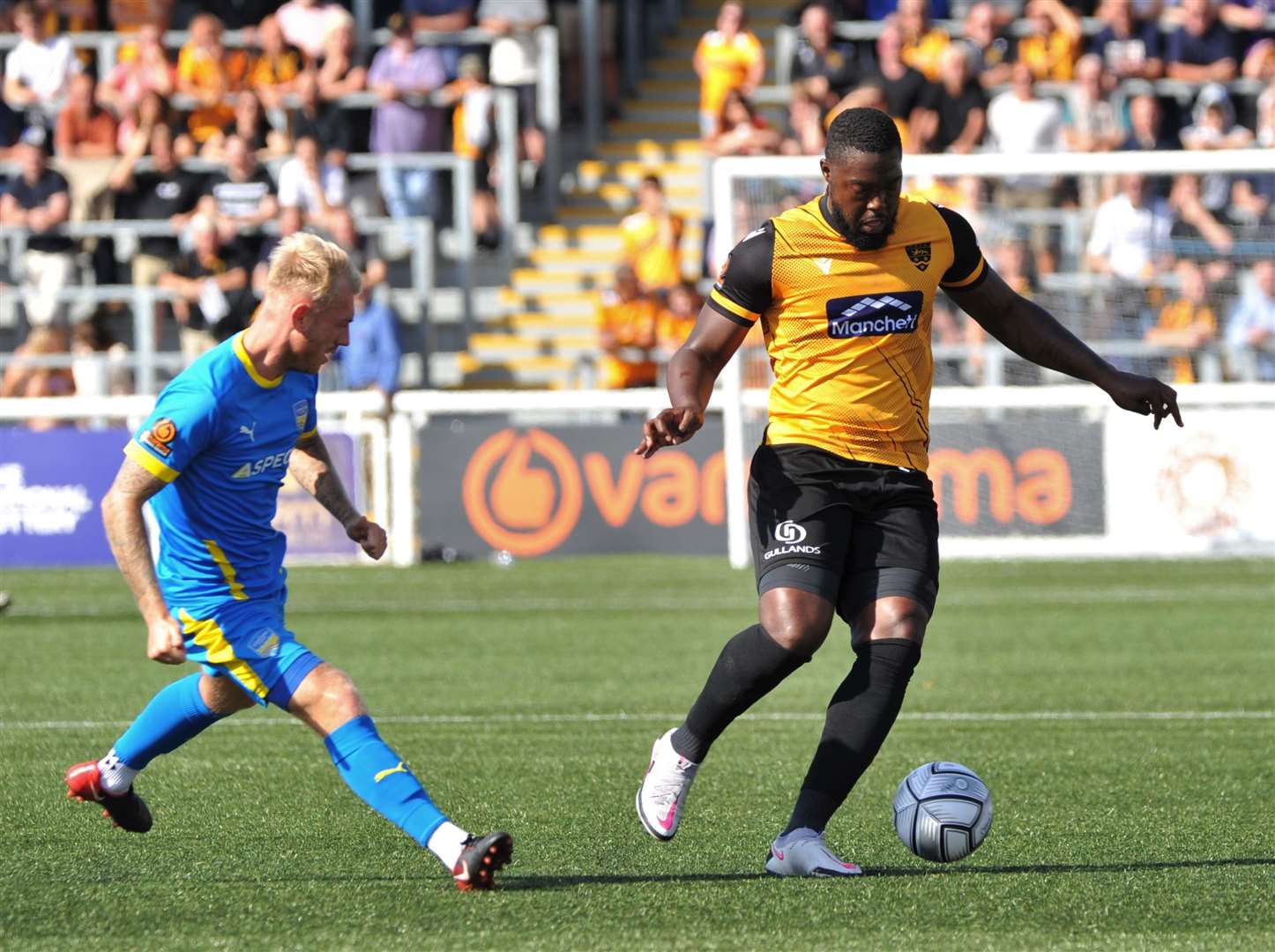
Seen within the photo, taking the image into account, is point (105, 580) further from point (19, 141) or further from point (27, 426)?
point (19, 141)

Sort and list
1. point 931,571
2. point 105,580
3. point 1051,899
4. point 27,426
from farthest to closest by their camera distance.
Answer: point 27,426
point 105,580
point 931,571
point 1051,899

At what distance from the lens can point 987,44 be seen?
815 inches

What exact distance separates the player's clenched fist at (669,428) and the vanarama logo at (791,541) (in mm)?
397

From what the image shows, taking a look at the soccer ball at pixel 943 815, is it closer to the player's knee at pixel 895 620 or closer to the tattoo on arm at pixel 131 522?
the player's knee at pixel 895 620

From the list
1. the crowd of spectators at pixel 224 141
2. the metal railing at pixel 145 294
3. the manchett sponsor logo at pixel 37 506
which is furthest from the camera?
the crowd of spectators at pixel 224 141

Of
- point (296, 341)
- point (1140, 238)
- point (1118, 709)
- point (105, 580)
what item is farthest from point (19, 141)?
point (296, 341)

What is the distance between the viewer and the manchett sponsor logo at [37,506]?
57.2 ft

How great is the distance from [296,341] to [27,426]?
43.1 feet

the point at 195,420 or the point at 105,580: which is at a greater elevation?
the point at 195,420

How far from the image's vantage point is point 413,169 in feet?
68.0

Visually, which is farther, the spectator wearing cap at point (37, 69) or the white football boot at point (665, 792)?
the spectator wearing cap at point (37, 69)

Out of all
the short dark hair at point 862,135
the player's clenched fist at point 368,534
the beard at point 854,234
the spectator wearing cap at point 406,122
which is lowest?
the spectator wearing cap at point 406,122

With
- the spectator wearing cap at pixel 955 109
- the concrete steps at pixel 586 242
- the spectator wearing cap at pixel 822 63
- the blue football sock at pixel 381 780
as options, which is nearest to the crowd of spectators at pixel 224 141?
the concrete steps at pixel 586 242

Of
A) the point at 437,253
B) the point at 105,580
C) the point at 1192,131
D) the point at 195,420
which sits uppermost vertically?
the point at 195,420
